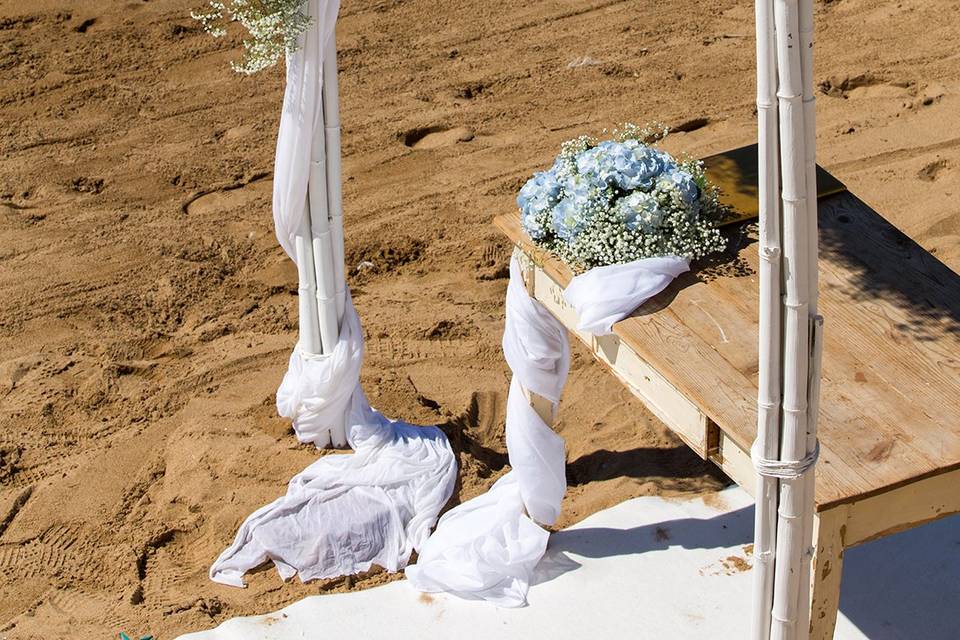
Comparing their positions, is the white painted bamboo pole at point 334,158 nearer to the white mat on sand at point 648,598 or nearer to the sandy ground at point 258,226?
the sandy ground at point 258,226

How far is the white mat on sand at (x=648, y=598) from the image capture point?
4.27 metres

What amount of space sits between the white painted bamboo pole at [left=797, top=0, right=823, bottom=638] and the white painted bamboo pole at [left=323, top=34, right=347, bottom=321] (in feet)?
6.50

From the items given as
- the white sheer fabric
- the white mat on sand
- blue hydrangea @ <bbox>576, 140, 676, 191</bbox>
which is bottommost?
the white mat on sand

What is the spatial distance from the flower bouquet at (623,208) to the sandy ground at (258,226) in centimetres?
127

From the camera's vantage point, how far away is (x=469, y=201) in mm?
6711

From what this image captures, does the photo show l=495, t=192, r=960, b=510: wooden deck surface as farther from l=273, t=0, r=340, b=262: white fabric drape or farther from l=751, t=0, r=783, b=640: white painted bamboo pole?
l=273, t=0, r=340, b=262: white fabric drape

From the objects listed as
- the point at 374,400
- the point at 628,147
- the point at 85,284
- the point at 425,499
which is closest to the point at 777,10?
the point at 628,147

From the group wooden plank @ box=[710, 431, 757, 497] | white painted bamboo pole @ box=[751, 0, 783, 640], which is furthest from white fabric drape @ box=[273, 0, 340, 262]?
white painted bamboo pole @ box=[751, 0, 783, 640]

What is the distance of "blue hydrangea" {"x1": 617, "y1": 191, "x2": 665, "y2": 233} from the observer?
385 cm

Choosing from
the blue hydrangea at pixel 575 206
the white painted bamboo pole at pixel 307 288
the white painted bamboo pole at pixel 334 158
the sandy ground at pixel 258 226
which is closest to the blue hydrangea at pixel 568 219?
the blue hydrangea at pixel 575 206

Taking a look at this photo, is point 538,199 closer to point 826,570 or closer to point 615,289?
point 615,289

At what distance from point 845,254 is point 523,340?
104 centimetres

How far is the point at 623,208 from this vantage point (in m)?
3.86

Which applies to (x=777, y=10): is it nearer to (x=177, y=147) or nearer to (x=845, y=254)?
(x=845, y=254)
